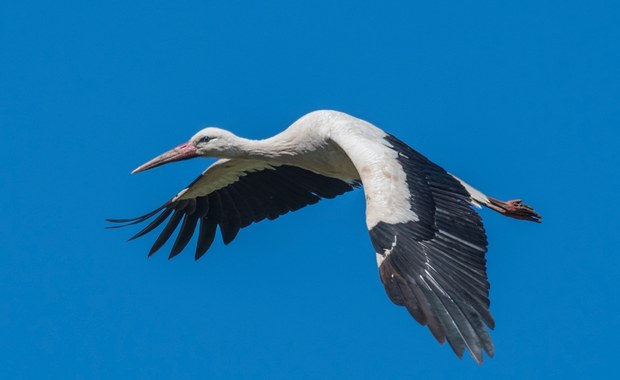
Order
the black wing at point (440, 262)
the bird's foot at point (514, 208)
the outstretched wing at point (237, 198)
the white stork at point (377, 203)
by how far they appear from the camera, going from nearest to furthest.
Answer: the black wing at point (440, 262), the white stork at point (377, 203), the bird's foot at point (514, 208), the outstretched wing at point (237, 198)

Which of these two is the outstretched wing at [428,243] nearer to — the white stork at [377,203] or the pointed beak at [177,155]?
the white stork at [377,203]

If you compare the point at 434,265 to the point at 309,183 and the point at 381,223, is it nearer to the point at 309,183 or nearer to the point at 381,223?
the point at 381,223

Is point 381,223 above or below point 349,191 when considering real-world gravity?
below

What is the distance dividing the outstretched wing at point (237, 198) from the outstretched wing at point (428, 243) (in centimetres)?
188

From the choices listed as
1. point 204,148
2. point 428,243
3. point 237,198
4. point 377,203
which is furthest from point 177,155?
point 428,243

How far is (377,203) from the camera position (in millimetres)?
9789

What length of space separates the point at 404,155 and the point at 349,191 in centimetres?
207

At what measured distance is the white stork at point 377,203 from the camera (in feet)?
A: 29.5

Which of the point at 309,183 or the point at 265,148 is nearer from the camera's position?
the point at 265,148

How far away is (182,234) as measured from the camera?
502 inches

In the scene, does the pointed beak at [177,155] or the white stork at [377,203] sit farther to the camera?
the pointed beak at [177,155]

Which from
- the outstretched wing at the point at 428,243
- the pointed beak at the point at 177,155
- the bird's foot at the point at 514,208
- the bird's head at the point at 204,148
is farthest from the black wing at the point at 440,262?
the pointed beak at the point at 177,155

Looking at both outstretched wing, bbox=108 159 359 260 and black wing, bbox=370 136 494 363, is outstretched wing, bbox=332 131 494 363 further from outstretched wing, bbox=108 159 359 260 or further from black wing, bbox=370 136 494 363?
outstretched wing, bbox=108 159 359 260

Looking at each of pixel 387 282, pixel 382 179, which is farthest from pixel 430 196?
pixel 387 282
